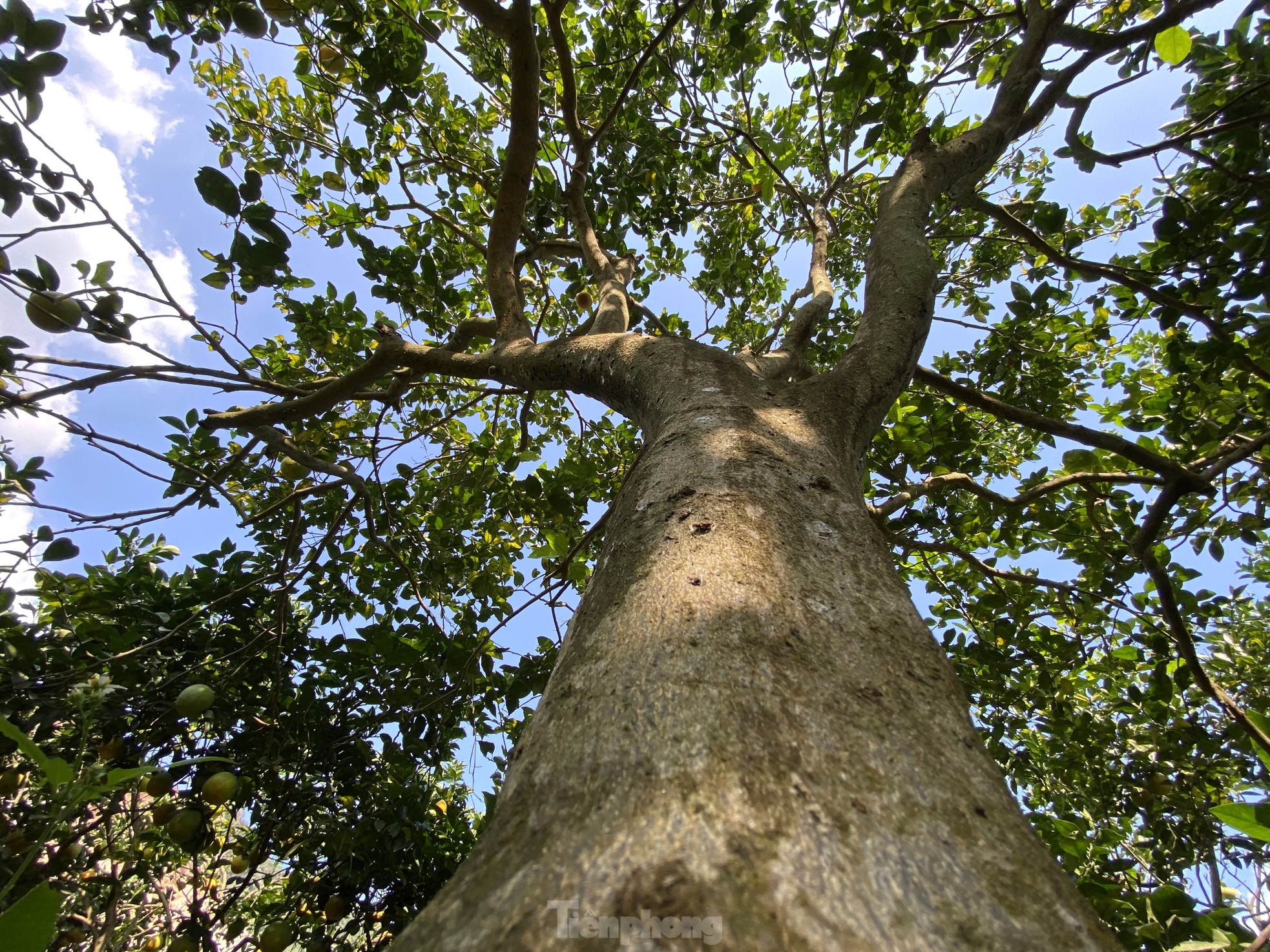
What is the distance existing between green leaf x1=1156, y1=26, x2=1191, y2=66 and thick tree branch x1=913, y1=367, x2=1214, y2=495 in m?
1.59

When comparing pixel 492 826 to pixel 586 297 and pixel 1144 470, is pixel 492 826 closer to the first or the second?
pixel 586 297

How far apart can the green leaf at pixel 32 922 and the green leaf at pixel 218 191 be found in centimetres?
206

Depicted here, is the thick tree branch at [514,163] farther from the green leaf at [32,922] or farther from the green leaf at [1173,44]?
the green leaf at [1173,44]

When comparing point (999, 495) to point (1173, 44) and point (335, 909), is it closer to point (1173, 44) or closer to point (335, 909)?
point (1173, 44)

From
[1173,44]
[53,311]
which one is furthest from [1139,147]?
[53,311]

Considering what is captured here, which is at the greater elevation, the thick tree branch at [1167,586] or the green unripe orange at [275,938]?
the thick tree branch at [1167,586]

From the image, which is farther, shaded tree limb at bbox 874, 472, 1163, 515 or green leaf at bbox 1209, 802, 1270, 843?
shaded tree limb at bbox 874, 472, 1163, 515

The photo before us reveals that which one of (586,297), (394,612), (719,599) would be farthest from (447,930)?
(586,297)

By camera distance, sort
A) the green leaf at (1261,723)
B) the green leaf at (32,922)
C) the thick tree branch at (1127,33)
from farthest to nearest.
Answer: the thick tree branch at (1127,33)
the green leaf at (1261,723)
the green leaf at (32,922)

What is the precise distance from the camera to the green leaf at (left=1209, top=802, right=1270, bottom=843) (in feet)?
2.44

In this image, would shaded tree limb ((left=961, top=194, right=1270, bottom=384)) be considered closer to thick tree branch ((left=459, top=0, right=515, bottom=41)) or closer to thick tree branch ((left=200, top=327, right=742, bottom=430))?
thick tree branch ((left=200, top=327, right=742, bottom=430))

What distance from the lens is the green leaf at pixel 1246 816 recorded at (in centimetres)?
74

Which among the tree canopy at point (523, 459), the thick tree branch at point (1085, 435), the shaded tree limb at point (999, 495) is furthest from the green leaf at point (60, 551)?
the thick tree branch at point (1085, 435)

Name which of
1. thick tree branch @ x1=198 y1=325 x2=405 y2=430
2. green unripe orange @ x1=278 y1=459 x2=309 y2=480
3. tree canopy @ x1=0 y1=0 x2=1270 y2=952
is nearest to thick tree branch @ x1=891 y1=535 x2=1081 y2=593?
tree canopy @ x1=0 y1=0 x2=1270 y2=952
